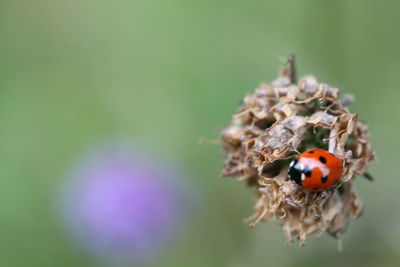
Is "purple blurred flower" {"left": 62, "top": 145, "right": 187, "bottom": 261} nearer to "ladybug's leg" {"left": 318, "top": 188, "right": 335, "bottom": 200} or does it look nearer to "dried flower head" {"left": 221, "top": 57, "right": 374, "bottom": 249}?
"dried flower head" {"left": 221, "top": 57, "right": 374, "bottom": 249}

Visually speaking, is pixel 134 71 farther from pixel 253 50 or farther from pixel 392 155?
pixel 392 155

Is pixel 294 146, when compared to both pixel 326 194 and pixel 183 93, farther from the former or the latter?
pixel 183 93

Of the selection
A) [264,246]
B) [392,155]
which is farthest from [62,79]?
[392,155]

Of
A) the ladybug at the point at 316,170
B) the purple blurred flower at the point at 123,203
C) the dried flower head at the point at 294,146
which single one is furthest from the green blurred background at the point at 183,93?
the ladybug at the point at 316,170

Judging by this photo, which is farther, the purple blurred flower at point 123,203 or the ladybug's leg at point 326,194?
the purple blurred flower at point 123,203

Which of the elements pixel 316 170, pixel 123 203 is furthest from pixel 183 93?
pixel 316 170

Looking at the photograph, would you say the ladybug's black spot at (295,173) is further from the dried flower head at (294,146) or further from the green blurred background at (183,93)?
the green blurred background at (183,93)
